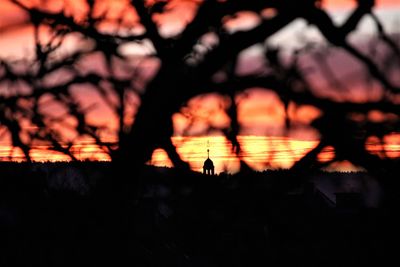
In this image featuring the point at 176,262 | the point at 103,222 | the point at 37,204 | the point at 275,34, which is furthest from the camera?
the point at 176,262

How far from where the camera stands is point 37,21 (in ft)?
17.3

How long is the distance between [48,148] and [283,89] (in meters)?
2.83

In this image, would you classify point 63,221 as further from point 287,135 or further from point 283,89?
point 283,89

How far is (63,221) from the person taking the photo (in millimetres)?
6543

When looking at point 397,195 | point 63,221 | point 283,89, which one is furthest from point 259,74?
point 63,221

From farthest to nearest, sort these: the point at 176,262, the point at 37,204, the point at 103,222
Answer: the point at 176,262, the point at 37,204, the point at 103,222

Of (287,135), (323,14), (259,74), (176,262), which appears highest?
(323,14)

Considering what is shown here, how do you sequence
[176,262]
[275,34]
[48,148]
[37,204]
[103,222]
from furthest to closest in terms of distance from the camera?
1. [176,262]
2. [37,204]
3. [48,148]
4. [103,222]
5. [275,34]

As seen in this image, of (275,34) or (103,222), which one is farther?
(103,222)

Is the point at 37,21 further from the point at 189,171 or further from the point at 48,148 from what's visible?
the point at 189,171

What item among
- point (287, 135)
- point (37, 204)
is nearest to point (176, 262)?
point (37, 204)

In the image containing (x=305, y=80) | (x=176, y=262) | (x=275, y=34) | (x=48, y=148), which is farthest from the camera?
(x=176, y=262)

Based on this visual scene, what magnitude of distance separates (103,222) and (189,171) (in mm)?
617

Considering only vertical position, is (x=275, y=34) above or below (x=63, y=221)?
above
